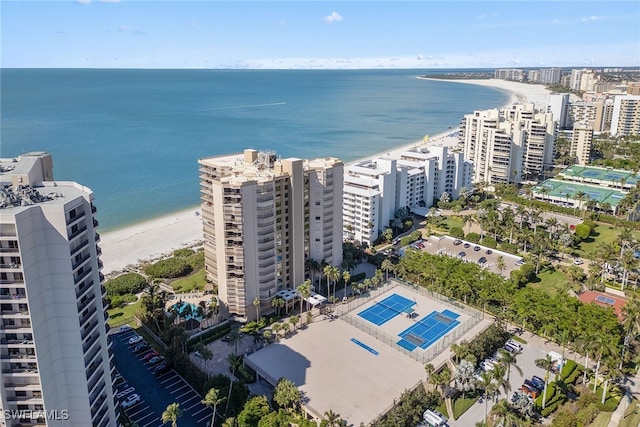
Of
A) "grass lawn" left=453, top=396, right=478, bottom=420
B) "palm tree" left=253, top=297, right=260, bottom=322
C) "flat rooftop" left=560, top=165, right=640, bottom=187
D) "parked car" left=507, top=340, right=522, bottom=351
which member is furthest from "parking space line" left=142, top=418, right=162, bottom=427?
"flat rooftop" left=560, top=165, right=640, bottom=187

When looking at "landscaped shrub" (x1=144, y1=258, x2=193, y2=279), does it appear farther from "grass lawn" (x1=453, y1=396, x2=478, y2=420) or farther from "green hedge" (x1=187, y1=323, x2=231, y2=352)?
"grass lawn" (x1=453, y1=396, x2=478, y2=420)

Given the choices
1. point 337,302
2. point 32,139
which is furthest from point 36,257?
point 32,139

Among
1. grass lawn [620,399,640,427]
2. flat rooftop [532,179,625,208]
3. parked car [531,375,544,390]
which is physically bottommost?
grass lawn [620,399,640,427]

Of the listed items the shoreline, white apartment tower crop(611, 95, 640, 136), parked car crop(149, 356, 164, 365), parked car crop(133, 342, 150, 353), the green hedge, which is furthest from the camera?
white apartment tower crop(611, 95, 640, 136)

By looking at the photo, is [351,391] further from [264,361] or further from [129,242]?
[129,242]

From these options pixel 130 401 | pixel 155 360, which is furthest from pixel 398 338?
pixel 130 401

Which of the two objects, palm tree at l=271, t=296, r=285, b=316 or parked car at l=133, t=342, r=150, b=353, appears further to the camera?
palm tree at l=271, t=296, r=285, b=316

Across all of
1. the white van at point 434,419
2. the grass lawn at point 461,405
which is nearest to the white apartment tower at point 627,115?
the grass lawn at point 461,405
